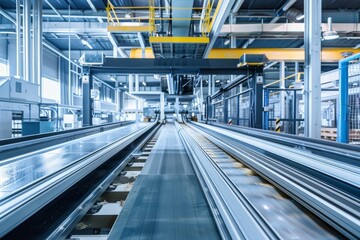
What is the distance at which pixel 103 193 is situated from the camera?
165 cm

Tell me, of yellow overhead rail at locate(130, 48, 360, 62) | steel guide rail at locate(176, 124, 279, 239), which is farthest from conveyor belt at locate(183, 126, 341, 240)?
yellow overhead rail at locate(130, 48, 360, 62)

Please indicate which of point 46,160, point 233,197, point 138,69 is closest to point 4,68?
point 138,69

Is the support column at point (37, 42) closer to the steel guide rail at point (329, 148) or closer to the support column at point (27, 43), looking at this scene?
the support column at point (27, 43)

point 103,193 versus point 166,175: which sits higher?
point 166,175

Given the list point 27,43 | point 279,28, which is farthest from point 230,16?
point 27,43

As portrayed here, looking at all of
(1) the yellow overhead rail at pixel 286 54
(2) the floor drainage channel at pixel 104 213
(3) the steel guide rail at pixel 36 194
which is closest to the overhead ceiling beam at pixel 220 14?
(1) the yellow overhead rail at pixel 286 54

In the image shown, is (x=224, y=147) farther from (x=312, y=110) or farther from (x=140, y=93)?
(x=140, y=93)

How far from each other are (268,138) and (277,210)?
1607 millimetres

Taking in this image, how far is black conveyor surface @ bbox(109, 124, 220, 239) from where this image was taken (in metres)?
0.94

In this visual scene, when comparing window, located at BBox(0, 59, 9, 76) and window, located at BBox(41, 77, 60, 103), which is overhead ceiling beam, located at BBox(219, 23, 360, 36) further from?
window, located at BBox(41, 77, 60, 103)

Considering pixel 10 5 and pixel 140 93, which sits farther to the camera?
→ pixel 140 93

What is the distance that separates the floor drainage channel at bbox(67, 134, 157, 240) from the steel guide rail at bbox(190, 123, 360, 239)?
3.81 ft

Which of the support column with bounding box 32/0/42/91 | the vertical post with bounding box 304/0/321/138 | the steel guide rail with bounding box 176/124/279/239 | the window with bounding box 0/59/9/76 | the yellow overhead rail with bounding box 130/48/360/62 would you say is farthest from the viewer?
the window with bounding box 0/59/9/76

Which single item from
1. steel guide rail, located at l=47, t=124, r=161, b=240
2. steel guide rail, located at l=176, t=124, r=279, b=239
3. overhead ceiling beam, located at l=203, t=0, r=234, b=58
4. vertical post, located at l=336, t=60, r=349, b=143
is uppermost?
overhead ceiling beam, located at l=203, t=0, r=234, b=58
